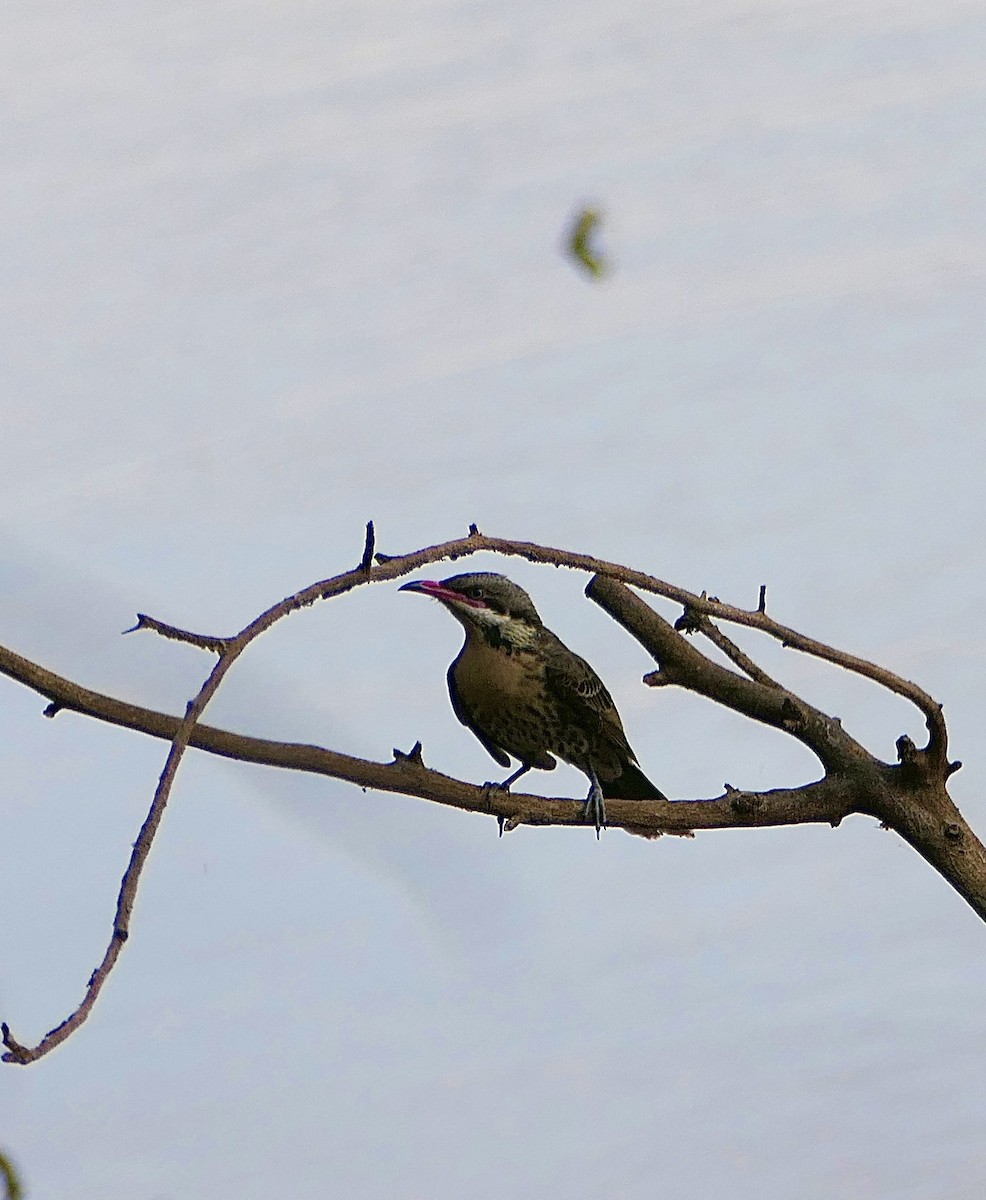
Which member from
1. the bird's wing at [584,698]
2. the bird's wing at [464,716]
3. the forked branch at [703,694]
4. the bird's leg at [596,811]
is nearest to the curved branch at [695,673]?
the forked branch at [703,694]

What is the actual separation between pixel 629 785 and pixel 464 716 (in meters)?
0.35

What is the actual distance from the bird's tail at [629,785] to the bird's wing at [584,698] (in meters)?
0.04

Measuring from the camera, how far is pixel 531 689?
→ 2900mm

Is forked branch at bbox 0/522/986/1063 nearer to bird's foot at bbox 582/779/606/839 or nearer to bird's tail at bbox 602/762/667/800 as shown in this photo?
bird's foot at bbox 582/779/606/839

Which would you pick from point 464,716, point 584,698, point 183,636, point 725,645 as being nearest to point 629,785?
point 584,698

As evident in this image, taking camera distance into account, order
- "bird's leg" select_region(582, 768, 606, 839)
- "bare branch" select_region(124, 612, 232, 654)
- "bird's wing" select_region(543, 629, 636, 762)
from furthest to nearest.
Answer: "bird's wing" select_region(543, 629, 636, 762) → "bird's leg" select_region(582, 768, 606, 839) → "bare branch" select_region(124, 612, 232, 654)

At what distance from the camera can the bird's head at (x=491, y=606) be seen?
2924 mm

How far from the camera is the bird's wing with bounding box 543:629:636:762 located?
9.37ft

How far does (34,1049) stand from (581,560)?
729mm

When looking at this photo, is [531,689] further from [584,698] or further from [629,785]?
A: [629,785]

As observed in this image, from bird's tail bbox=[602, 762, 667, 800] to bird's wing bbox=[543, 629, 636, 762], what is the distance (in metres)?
0.04

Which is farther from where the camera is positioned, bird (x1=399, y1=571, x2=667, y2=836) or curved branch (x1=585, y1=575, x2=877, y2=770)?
bird (x1=399, y1=571, x2=667, y2=836)

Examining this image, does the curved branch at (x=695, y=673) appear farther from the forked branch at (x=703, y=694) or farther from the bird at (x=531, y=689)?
the bird at (x=531, y=689)

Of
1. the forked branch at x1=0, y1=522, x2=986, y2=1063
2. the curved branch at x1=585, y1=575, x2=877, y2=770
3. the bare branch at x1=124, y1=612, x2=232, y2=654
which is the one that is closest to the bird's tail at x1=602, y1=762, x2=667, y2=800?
the forked branch at x1=0, y1=522, x2=986, y2=1063
